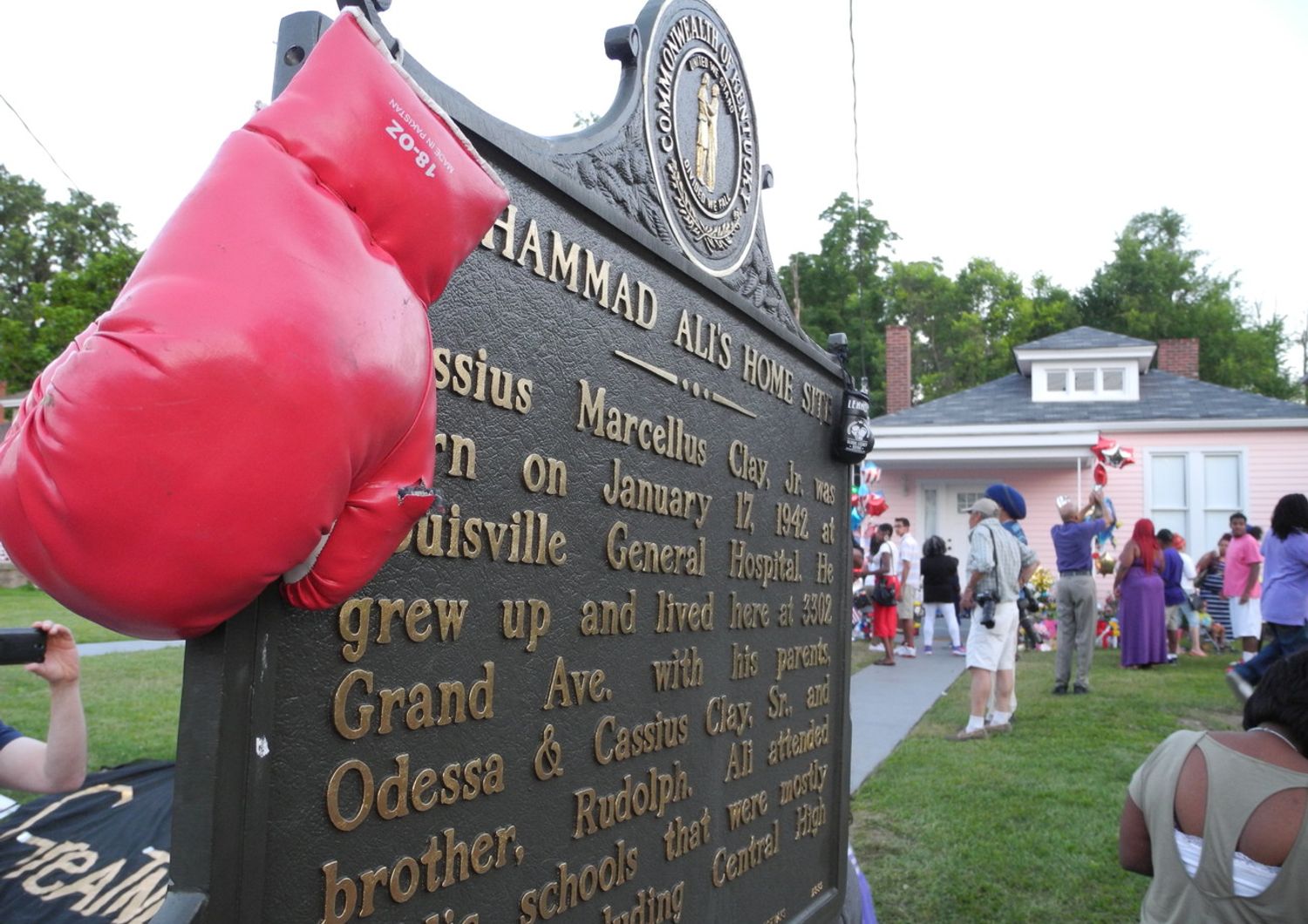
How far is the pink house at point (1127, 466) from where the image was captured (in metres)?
19.1

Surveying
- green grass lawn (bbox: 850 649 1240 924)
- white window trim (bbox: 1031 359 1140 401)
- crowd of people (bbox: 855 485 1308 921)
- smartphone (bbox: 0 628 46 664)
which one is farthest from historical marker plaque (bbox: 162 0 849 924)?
white window trim (bbox: 1031 359 1140 401)

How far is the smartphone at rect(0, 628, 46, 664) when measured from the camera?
183 cm

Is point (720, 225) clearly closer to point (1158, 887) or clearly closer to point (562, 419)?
point (562, 419)

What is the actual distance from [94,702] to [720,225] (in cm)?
663

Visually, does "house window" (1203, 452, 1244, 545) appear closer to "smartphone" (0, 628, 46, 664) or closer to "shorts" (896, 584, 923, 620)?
"shorts" (896, 584, 923, 620)

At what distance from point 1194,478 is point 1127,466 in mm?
1399

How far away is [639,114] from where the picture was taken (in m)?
2.46

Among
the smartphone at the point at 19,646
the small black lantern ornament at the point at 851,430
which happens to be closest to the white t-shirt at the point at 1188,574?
the small black lantern ornament at the point at 851,430

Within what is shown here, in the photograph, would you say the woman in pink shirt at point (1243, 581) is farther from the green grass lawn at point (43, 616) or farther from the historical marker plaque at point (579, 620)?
the green grass lawn at point (43, 616)

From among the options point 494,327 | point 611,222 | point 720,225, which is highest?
point 720,225

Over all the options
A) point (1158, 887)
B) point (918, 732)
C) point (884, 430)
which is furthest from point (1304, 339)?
point (1158, 887)

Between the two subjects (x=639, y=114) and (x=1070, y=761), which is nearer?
(x=639, y=114)

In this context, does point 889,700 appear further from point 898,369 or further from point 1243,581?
point 898,369

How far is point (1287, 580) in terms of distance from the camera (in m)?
7.83
